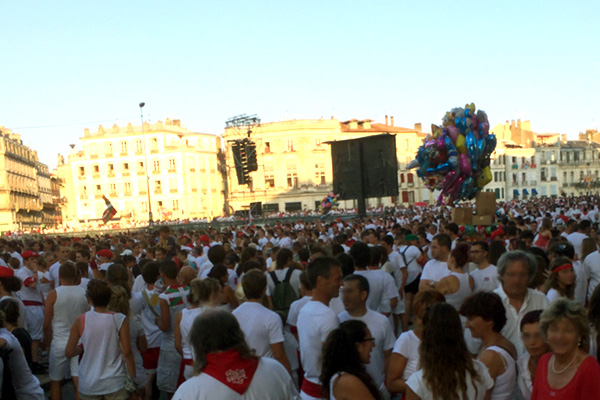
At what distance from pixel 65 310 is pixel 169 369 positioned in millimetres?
1120

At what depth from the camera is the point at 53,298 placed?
658cm

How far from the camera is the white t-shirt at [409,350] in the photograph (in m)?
3.94

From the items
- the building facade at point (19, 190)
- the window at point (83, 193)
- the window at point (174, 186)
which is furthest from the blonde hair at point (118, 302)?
the window at point (83, 193)

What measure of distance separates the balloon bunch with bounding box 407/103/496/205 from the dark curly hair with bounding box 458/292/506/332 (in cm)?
1280

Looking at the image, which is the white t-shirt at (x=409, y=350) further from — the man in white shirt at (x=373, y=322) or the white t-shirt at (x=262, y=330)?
the white t-shirt at (x=262, y=330)

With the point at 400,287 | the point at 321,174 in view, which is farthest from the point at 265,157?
the point at 400,287

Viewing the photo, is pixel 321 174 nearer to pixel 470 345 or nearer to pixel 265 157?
pixel 265 157

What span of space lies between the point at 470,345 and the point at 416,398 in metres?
1.54

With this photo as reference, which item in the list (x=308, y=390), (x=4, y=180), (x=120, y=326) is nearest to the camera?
(x=308, y=390)

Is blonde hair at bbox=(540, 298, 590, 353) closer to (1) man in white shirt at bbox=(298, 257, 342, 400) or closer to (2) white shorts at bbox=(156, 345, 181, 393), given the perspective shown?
(1) man in white shirt at bbox=(298, 257, 342, 400)

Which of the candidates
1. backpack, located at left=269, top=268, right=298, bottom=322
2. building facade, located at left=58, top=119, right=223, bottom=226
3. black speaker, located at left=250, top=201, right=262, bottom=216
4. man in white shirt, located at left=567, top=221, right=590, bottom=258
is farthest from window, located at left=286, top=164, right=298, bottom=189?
backpack, located at left=269, top=268, right=298, bottom=322

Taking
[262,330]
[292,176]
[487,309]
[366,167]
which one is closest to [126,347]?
[262,330]

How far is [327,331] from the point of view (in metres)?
4.56

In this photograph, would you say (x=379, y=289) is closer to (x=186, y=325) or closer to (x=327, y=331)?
(x=186, y=325)
